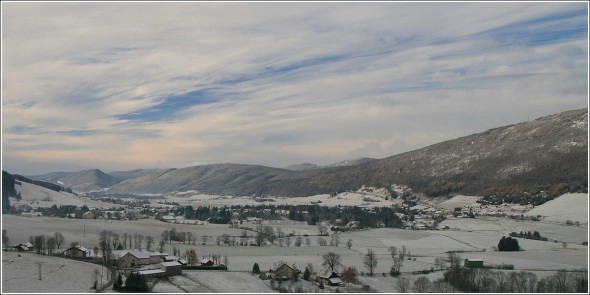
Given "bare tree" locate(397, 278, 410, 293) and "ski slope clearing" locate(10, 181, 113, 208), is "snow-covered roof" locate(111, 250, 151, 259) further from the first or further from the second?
"ski slope clearing" locate(10, 181, 113, 208)

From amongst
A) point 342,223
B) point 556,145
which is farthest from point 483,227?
point 556,145

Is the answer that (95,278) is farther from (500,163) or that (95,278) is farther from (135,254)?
(500,163)

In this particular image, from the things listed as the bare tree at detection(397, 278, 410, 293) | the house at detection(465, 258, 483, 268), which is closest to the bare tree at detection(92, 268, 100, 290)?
the bare tree at detection(397, 278, 410, 293)

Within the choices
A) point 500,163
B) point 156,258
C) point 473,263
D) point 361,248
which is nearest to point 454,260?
point 473,263

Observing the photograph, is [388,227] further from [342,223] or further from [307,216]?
[307,216]

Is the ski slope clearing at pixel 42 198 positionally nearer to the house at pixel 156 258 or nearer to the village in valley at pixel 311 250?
the village in valley at pixel 311 250

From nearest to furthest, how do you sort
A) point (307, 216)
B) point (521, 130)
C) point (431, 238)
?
point (431, 238) < point (307, 216) < point (521, 130)
